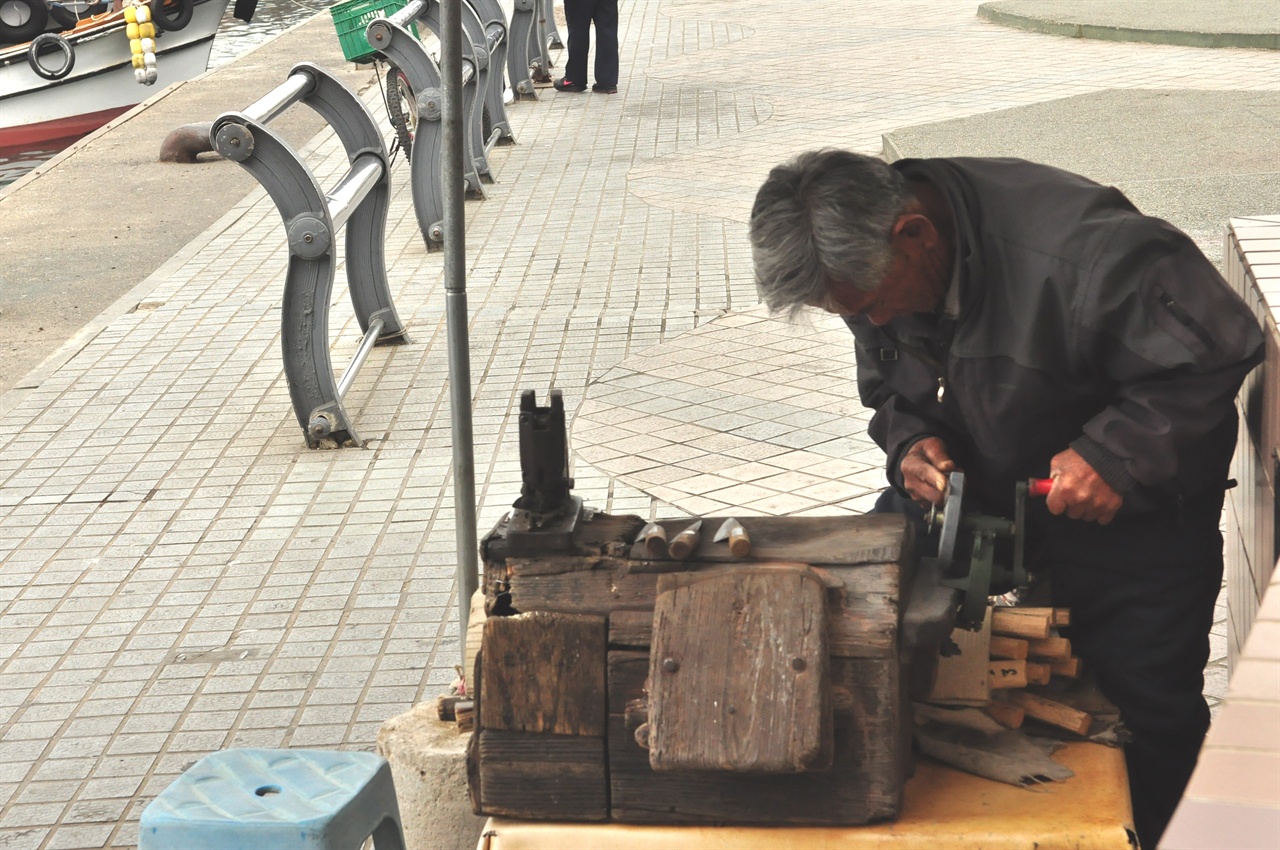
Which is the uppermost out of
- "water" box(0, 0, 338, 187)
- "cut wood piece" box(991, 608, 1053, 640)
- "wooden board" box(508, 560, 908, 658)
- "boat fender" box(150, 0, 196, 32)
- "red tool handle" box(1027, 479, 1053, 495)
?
"red tool handle" box(1027, 479, 1053, 495)

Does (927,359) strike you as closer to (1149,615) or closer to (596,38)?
(1149,615)

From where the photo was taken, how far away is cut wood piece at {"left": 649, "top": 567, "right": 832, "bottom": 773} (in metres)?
2.06

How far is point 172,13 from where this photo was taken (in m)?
21.7

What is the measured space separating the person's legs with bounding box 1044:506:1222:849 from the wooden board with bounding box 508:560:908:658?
1.47ft

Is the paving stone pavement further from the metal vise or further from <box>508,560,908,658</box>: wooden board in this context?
<box>508,560,908,658</box>: wooden board

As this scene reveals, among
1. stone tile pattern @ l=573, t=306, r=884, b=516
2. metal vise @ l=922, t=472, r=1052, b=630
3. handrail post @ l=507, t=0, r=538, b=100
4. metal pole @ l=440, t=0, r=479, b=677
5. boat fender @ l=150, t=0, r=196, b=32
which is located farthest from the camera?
boat fender @ l=150, t=0, r=196, b=32

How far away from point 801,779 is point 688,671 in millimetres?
228

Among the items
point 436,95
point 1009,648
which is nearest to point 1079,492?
point 1009,648

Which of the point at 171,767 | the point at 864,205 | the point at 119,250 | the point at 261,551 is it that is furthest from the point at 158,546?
the point at 119,250

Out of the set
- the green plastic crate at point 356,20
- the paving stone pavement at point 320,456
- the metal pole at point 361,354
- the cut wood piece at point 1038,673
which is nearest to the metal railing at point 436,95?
the paving stone pavement at point 320,456

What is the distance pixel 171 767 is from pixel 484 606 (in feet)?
5.48

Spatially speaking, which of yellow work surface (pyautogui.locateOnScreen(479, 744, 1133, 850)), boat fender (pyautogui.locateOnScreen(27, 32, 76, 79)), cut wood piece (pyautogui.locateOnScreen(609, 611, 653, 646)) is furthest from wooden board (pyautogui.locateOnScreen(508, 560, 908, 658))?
boat fender (pyautogui.locateOnScreen(27, 32, 76, 79))

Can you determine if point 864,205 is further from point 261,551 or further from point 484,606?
point 261,551

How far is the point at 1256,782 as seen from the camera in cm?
102
